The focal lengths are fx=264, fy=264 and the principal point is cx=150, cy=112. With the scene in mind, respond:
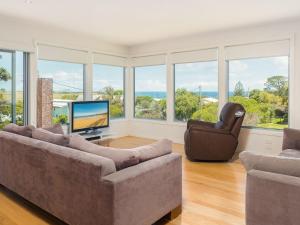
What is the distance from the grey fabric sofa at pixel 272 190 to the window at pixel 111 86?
502 centimetres

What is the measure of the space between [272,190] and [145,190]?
913mm

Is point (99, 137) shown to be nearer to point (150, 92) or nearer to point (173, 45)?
point (150, 92)

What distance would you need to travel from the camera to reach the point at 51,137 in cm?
259

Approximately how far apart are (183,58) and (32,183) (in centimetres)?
437

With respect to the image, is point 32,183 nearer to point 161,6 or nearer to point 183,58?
point 161,6

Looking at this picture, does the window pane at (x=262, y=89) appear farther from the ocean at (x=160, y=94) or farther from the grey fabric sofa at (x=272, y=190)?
the grey fabric sofa at (x=272, y=190)

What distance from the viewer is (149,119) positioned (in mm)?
6910

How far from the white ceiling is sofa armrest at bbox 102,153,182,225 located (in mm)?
2405

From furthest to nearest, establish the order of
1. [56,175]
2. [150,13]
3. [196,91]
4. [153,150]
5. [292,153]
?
[196,91] → [150,13] → [292,153] → [153,150] → [56,175]

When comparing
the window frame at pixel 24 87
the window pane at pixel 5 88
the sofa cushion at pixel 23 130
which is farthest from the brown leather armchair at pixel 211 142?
the window pane at pixel 5 88

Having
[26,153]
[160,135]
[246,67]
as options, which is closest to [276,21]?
[246,67]

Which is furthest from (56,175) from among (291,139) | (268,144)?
(268,144)

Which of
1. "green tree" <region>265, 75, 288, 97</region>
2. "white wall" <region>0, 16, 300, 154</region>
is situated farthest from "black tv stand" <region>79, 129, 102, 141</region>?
"green tree" <region>265, 75, 288, 97</region>

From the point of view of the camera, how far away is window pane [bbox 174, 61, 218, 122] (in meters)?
5.74
